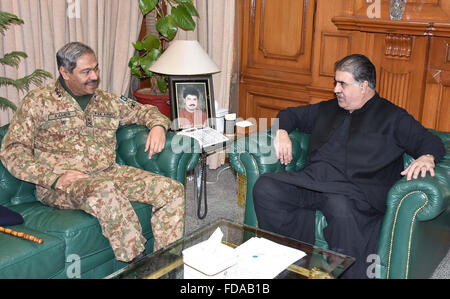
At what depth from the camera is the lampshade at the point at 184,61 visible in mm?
3320

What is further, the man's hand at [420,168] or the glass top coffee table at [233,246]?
the man's hand at [420,168]

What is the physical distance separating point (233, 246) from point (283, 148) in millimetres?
790

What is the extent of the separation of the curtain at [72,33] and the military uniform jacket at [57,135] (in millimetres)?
796

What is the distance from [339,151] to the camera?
271cm

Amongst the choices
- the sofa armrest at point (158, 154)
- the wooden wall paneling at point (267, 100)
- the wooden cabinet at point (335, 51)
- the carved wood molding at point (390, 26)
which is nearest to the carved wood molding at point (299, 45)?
the wooden cabinet at point (335, 51)

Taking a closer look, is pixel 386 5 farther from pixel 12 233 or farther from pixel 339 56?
pixel 12 233

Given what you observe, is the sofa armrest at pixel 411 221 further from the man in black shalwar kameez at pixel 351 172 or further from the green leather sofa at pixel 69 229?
the green leather sofa at pixel 69 229

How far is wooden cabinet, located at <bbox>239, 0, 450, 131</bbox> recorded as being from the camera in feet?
10.8

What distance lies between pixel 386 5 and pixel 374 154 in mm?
1296

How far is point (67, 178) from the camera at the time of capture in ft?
8.05

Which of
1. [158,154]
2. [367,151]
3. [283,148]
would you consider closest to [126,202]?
[158,154]

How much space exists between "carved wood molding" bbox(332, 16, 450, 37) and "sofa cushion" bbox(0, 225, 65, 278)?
2.31 meters

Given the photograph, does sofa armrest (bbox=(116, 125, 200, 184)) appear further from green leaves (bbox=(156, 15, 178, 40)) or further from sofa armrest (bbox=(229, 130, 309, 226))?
green leaves (bbox=(156, 15, 178, 40))
